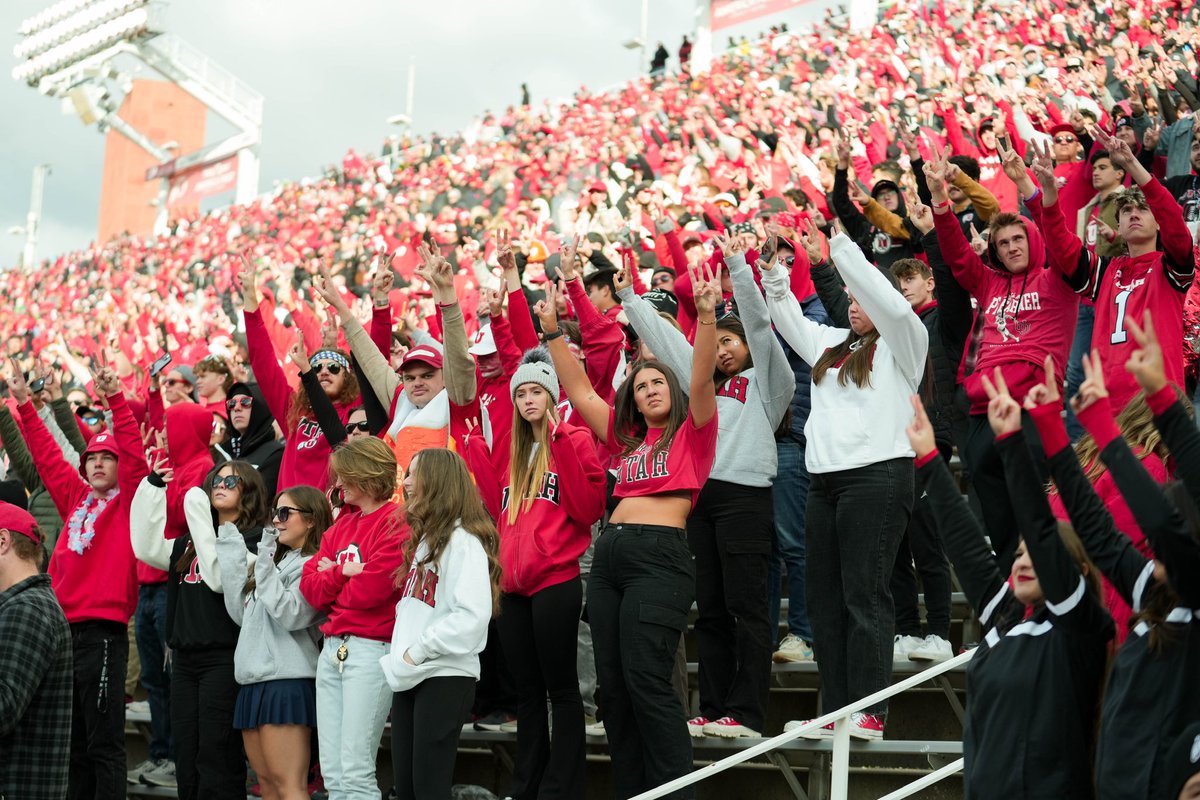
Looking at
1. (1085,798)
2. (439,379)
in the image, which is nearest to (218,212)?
(439,379)

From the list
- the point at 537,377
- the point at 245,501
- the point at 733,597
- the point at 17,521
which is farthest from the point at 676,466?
the point at 17,521

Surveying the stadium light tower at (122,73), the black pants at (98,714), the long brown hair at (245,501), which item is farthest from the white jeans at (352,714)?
the stadium light tower at (122,73)

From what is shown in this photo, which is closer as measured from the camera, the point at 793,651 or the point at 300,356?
the point at 793,651

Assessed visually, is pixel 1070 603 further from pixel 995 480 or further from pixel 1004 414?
pixel 995 480

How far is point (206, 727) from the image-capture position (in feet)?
17.2

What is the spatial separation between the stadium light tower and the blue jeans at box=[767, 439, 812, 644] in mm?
29968

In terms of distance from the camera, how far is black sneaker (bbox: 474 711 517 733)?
5.40 metres

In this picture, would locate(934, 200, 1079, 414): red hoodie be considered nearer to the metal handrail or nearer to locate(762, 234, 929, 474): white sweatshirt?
locate(762, 234, 929, 474): white sweatshirt

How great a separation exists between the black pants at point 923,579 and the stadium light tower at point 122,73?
30447mm

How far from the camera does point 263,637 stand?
5.16m

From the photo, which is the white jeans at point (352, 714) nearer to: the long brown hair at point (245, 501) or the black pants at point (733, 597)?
the long brown hair at point (245, 501)

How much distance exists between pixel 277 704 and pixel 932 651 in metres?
2.45

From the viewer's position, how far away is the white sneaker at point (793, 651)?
5.37 m

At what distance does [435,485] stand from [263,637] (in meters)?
1.06
